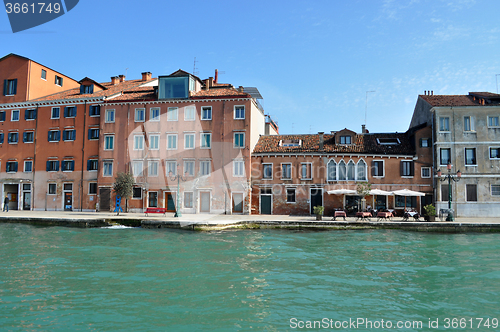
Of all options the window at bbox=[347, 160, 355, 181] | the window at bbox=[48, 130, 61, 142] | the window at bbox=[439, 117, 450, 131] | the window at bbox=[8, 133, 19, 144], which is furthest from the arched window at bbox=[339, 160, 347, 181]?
the window at bbox=[8, 133, 19, 144]

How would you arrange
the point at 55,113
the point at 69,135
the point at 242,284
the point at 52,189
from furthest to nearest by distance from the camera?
the point at 55,113 < the point at 69,135 < the point at 52,189 < the point at 242,284

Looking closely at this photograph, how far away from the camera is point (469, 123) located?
29.3 metres

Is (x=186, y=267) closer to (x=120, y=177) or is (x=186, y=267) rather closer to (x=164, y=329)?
Result: (x=164, y=329)

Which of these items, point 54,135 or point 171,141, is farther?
point 54,135

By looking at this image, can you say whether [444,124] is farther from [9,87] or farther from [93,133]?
[9,87]

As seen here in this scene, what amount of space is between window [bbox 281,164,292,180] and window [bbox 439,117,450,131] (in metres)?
12.8

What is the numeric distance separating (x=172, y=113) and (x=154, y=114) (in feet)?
5.68

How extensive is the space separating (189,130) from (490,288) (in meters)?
26.0

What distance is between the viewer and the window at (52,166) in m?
34.3

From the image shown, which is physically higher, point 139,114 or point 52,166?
point 139,114

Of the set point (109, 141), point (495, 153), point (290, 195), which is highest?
point (109, 141)

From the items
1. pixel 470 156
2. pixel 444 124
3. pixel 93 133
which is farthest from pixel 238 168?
pixel 470 156

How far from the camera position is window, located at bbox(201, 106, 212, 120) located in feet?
105

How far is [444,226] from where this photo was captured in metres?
22.8
